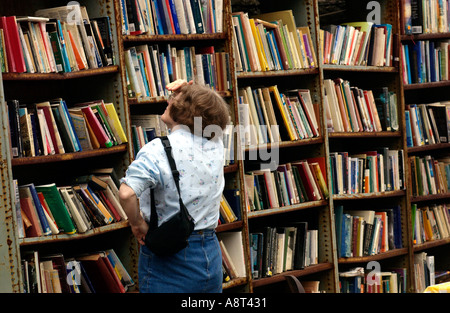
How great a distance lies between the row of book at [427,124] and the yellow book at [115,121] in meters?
2.26

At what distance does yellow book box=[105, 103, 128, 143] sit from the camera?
3.56 m

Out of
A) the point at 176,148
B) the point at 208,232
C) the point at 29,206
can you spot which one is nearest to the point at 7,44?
the point at 29,206

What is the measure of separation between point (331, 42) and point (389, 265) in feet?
5.46

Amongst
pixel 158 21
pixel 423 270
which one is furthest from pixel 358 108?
pixel 158 21

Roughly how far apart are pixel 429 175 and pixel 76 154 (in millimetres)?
2778

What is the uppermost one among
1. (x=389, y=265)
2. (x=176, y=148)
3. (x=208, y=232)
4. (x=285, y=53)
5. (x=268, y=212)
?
(x=285, y=53)

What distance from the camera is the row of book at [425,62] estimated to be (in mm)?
5059

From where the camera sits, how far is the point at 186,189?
2.77m

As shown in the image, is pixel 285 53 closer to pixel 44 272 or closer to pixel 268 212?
pixel 268 212

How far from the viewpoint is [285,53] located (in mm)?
4398

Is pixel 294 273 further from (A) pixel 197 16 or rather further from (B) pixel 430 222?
(A) pixel 197 16

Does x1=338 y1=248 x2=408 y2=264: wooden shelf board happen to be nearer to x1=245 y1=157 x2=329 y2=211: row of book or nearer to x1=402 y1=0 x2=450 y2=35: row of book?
x1=245 y1=157 x2=329 y2=211: row of book

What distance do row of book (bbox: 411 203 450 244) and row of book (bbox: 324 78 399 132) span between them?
65 centimetres

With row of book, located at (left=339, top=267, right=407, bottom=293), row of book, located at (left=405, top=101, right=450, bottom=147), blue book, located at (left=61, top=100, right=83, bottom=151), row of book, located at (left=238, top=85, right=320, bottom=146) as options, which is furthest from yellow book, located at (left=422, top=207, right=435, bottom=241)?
blue book, located at (left=61, top=100, right=83, bottom=151)
